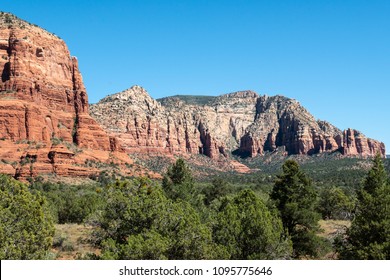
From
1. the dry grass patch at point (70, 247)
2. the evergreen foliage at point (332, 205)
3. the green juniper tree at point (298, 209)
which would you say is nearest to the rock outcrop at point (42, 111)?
the evergreen foliage at point (332, 205)

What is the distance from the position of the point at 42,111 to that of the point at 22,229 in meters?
94.9

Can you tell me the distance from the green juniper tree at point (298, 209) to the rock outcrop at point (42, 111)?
67.5m

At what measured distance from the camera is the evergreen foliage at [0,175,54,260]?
606 inches

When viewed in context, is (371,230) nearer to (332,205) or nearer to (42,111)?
(332,205)

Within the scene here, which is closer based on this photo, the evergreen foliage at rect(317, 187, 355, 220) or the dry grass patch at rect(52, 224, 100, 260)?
the dry grass patch at rect(52, 224, 100, 260)

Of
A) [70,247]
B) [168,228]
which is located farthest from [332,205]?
[168,228]

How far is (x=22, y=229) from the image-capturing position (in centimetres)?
1691

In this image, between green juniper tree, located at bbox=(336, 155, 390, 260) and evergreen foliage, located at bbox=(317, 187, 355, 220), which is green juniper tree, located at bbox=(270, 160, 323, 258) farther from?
evergreen foliage, located at bbox=(317, 187, 355, 220)

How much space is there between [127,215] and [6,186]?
691 centimetres

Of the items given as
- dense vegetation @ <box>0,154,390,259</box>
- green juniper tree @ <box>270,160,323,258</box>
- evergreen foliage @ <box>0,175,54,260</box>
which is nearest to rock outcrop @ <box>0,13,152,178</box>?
green juniper tree @ <box>270,160,323,258</box>

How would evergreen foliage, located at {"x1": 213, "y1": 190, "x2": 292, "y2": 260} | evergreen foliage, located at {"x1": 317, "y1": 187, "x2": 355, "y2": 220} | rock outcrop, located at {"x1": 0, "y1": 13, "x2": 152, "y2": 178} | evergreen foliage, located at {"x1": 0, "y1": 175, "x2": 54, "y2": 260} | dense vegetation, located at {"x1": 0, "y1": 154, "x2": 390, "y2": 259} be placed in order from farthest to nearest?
1. rock outcrop, located at {"x1": 0, "y1": 13, "x2": 152, "y2": 178}
2. evergreen foliage, located at {"x1": 317, "y1": 187, "x2": 355, "y2": 220}
3. evergreen foliage, located at {"x1": 213, "y1": 190, "x2": 292, "y2": 260}
4. dense vegetation, located at {"x1": 0, "y1": 154, "x2": 390, "y2": 259}
5. evergreen foliage, located at {"x1": 0, "y1": 175, "x2": 54, "y2": 260}

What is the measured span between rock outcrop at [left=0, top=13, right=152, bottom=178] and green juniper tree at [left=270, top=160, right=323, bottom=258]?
6754 centimetres

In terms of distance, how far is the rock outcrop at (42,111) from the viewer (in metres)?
92.5
